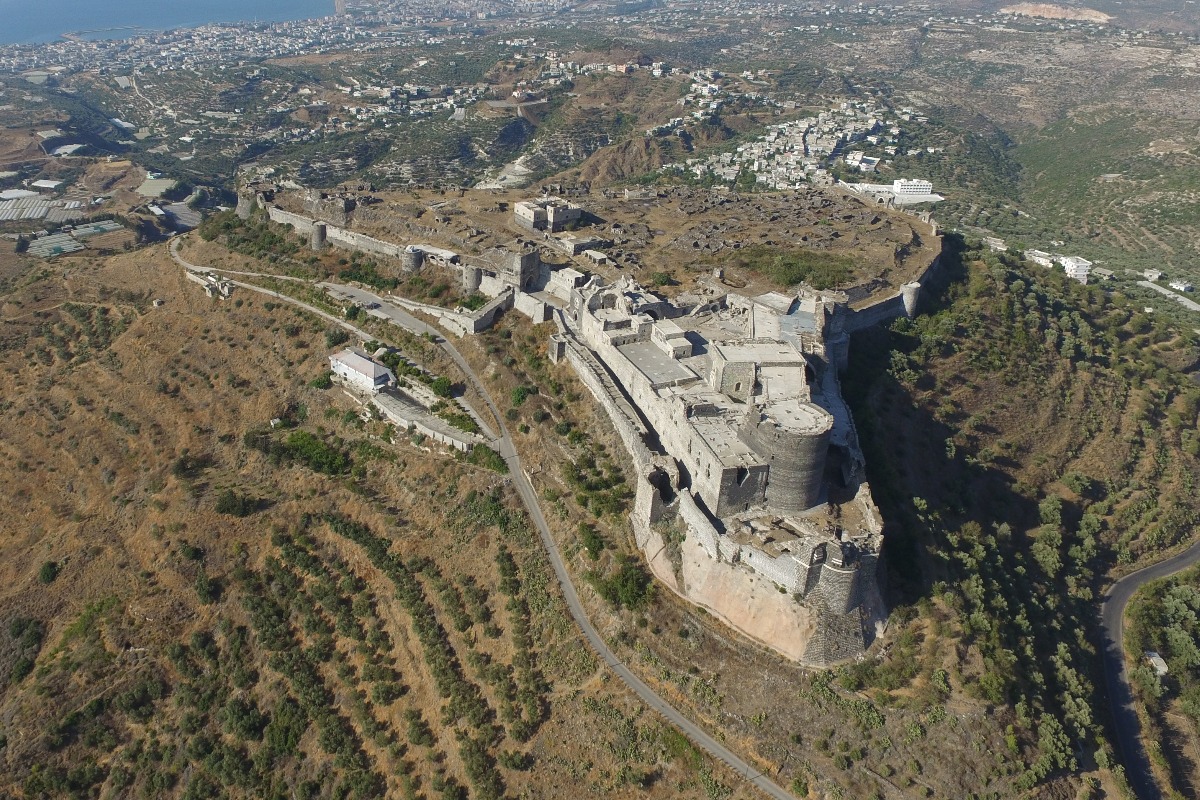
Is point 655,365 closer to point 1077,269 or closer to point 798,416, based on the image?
point 798,416

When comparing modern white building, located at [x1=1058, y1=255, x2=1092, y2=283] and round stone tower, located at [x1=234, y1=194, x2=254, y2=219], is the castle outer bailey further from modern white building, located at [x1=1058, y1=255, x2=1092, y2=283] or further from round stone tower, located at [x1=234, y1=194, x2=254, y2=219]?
modern white building, located at [x1=1058, y1=255, x2=1092, y2=283]

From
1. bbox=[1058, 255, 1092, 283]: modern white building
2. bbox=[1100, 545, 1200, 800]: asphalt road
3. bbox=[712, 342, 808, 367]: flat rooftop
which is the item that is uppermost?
bbox=[712, 342, 808, 367]: flat rooftop

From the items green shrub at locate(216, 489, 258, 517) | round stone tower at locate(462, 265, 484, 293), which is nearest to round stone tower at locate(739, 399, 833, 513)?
round stone tower at locate(462, 265, 484, 293)

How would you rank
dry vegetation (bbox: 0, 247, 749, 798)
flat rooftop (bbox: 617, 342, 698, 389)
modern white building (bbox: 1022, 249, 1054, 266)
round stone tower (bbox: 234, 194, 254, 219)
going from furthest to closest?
modern white building (bbox: 1022, 249, 1054, 266) < round stone tower (bbox: 234, 194, 254, 219) < flat rooftop (bbox: 617, 342, 698, 389) < dry vegetation (bbox: 0, 247, 749, 798)

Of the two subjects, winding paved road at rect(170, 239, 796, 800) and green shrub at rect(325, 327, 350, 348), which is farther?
green shrub at rect(325, 327, 350, 348)

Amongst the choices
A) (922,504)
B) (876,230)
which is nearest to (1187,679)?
(922,504)

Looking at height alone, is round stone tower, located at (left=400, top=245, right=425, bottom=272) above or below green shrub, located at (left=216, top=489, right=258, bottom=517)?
above

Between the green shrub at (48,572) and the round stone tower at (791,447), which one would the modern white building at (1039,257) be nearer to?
the round stone tower at (791,447)
